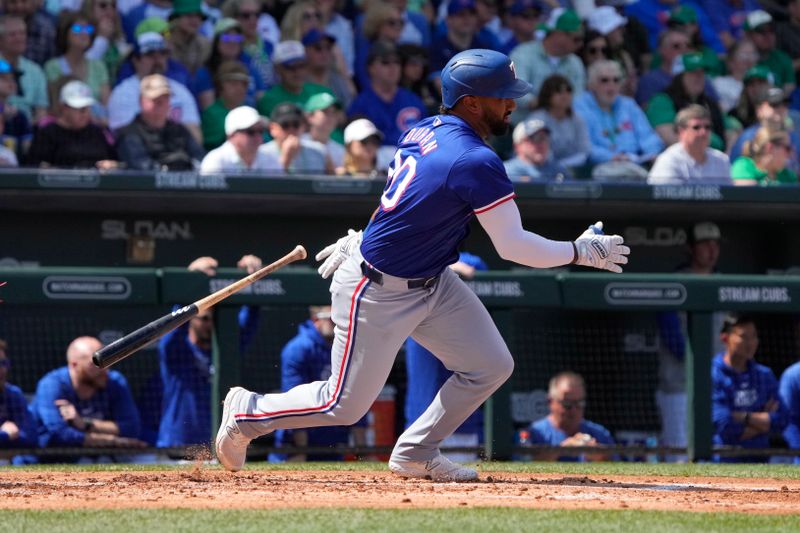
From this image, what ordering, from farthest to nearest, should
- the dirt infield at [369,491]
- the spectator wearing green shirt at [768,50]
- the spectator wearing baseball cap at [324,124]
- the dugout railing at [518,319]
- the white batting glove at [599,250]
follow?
the spectator wearing green shirt at [768,50], the spectator wearing baseball cap at [324,124], the dugout railing at [518,319], the white batting glove at [599,250], the dirt infield at [369,491]

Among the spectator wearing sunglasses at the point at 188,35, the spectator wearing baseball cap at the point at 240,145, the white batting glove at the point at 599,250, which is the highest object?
the spectator wearing sunglasses at the point at 188,35

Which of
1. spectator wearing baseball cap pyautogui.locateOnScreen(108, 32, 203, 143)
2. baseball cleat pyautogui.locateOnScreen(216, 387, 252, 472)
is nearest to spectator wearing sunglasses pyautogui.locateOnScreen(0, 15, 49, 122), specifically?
spectator wearing baseball cap pyautogui.locateOnScreen(108, 32, 203, 143)

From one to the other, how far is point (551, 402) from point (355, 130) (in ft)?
7.62

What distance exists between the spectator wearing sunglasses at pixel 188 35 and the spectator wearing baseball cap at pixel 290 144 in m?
1.46

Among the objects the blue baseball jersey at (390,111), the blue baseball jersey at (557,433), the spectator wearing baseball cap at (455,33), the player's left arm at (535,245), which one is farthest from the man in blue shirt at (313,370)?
the spectator wearing baseball cap at (455,33)

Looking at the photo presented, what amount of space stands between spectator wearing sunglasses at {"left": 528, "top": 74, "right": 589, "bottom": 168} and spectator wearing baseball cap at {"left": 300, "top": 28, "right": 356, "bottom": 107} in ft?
5.02

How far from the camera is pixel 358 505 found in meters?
4.95

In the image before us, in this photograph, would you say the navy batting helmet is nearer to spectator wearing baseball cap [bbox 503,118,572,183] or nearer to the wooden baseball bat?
the wooden baseball bat

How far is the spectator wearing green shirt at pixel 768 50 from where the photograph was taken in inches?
497

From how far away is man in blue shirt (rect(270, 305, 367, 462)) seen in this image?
773 cm

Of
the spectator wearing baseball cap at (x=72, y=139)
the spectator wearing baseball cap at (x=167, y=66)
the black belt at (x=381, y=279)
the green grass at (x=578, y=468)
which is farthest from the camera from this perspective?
the spectator wearing baseball cap at (x=167, y=66)

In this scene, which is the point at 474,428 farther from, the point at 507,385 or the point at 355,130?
the point at 355,130

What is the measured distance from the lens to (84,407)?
24.3 feet

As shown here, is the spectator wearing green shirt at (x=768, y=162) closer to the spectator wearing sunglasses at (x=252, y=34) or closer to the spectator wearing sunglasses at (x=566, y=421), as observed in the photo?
the spectator wearing sunglasses at (x=566, y=421)
